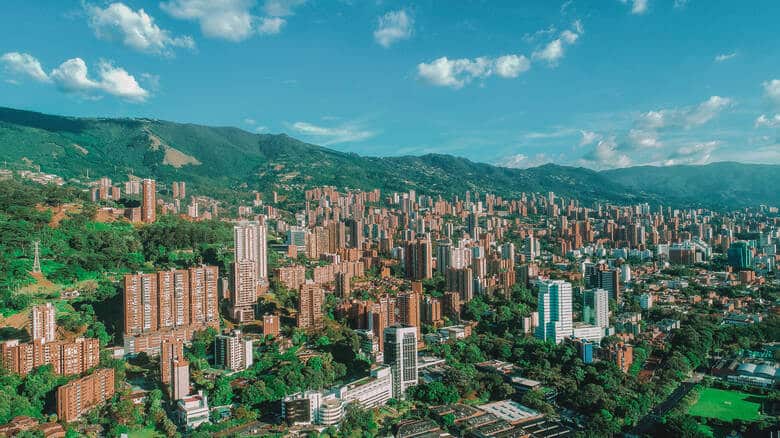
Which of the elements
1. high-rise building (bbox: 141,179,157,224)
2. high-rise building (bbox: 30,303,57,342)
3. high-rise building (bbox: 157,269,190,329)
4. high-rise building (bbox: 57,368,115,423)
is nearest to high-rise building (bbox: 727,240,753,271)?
high-rise building (bbox: 157,269,190,329)

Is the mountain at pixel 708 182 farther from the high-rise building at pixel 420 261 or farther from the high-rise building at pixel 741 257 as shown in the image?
the high-rise building at pixel 420 261

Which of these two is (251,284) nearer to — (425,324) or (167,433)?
(425,324)

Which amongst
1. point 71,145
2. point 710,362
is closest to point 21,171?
point 71,145

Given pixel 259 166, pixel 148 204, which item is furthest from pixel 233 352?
pixel 259 166

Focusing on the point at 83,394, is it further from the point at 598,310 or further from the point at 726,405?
the point at 598,310

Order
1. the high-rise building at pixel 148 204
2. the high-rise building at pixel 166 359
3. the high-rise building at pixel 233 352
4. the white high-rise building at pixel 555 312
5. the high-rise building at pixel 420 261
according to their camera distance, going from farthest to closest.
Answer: the high-rise building at pixel 420 261
the high-rise building at pixel 148 204
the white high-rise building at pixel 555 312
the high-rise building at pixel 233 352
the high-rise building at pixel 166 359

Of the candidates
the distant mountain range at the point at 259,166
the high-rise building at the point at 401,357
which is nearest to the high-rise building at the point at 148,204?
the high-rise building at the point at 401,357
